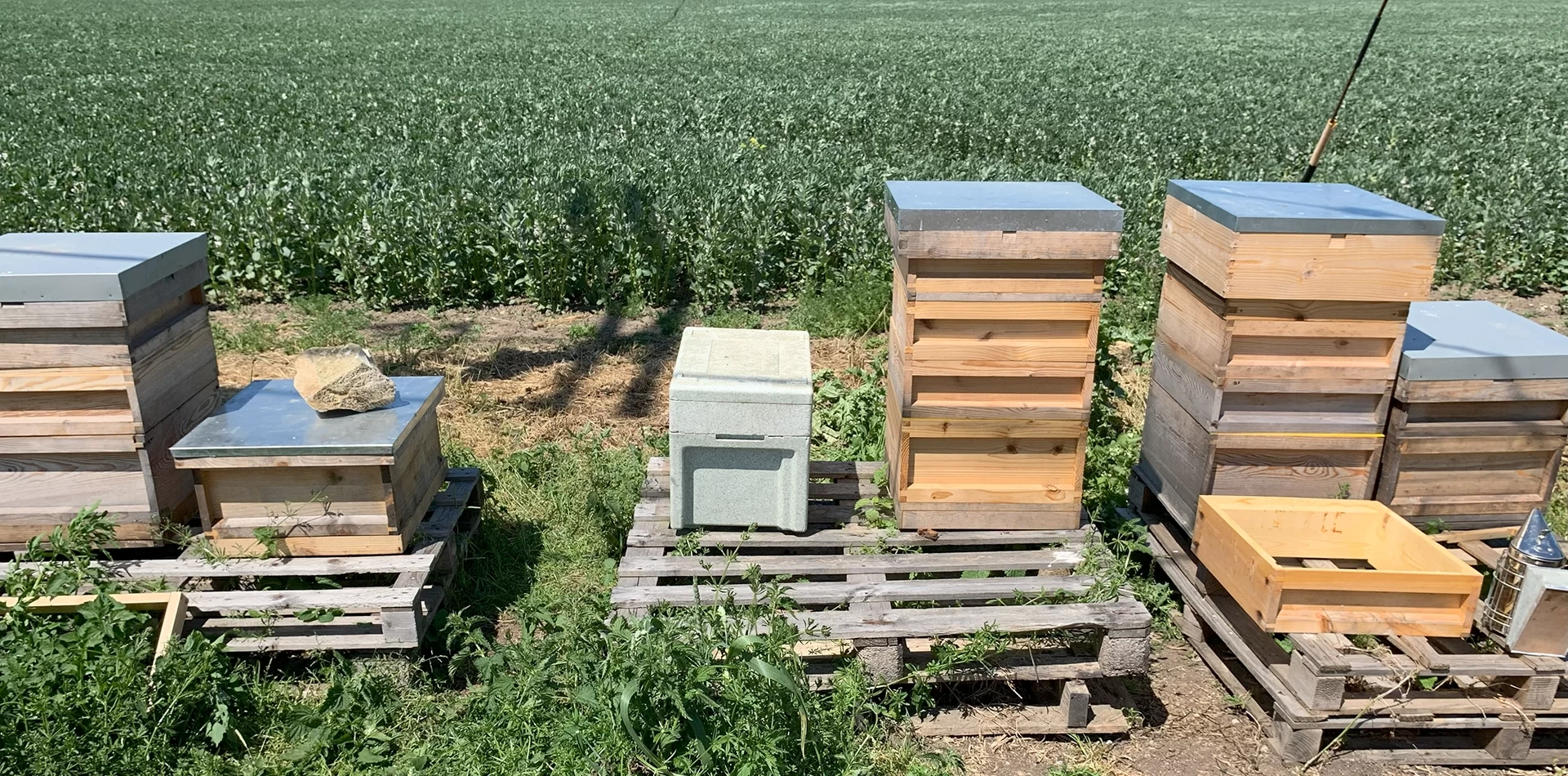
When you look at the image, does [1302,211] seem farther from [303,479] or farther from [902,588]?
[303,479]

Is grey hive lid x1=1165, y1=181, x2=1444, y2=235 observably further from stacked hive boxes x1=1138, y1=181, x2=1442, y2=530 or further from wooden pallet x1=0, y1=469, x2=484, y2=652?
wooden pallet x1=0, y1=469, x2=484, y2=652

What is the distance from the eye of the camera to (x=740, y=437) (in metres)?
4.49

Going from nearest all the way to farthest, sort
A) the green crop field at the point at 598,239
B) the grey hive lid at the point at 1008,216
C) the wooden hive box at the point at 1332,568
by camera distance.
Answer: the green crop field at the point at 598,239 < the wooden hive box at the point at 1332,568 < the grey hive lid at the point at 1008,216

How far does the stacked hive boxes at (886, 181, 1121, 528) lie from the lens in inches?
170

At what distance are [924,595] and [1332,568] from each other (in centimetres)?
164

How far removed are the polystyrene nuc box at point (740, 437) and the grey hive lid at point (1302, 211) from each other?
188cm

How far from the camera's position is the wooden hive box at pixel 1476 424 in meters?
4.56

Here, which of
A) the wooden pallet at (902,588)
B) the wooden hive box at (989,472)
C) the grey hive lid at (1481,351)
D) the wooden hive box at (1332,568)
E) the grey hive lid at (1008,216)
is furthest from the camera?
the wooden hive box at (989,472)

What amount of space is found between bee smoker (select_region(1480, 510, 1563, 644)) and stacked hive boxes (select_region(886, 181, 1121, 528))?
5.41 feet

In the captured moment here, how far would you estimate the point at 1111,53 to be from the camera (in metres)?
30.3

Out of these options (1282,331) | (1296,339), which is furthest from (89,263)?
(1296,339)

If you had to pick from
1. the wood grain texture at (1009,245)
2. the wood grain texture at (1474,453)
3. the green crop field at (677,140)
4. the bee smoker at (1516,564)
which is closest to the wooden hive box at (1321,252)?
the wood grain texture at (1009,245)

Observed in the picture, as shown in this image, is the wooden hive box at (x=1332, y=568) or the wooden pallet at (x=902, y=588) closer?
the wooden hive box at (x=1332, y=568)

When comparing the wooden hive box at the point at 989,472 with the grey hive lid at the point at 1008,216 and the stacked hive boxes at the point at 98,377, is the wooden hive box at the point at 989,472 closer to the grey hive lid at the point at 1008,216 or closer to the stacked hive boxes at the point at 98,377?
the grey hive lid at the point at 1008,216
